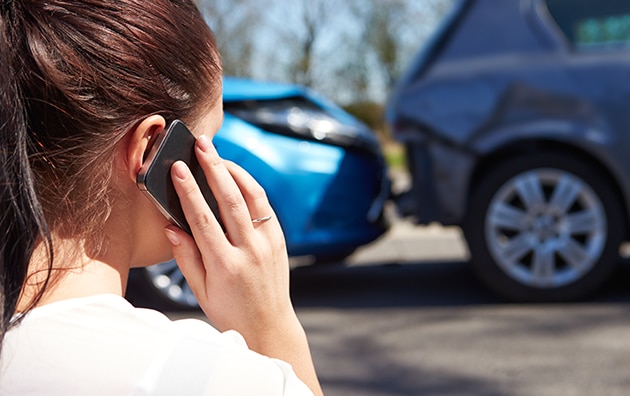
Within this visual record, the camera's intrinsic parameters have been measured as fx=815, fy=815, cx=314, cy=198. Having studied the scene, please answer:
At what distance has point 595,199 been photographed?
395cm

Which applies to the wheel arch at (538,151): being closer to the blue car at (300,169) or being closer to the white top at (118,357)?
the blue car at (300,169)

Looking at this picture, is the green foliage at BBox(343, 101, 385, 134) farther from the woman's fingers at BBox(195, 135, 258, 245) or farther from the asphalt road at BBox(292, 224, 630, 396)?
the woman's fingers at BBox(195, 135, 258, 245)

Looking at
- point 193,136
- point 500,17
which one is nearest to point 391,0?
point 500,17

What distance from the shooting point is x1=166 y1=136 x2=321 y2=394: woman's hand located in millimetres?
1002

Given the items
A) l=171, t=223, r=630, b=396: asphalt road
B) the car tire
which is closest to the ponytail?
l=171, t=223, r=630, b=396: asphalt road

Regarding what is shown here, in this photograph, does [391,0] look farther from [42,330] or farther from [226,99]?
[42,330]

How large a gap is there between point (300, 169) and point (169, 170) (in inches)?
118

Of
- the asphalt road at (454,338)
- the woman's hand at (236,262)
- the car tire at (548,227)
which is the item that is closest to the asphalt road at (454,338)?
the asphalt road at (454,338)

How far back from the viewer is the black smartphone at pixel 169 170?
0.96 metres

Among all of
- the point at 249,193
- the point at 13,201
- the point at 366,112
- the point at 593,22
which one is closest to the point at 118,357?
the point at 13,201

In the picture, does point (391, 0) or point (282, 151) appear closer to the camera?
point (282, 151)

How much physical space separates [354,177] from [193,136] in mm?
3250

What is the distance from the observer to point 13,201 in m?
0.84

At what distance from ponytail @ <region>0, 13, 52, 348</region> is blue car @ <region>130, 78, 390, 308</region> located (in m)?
2.91
